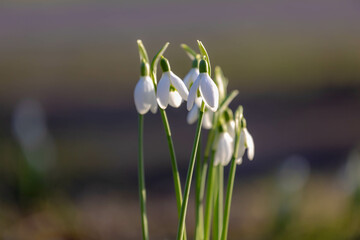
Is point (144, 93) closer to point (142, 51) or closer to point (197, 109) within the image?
point (142, 51)

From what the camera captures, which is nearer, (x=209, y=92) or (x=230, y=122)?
(x=209, y=92)

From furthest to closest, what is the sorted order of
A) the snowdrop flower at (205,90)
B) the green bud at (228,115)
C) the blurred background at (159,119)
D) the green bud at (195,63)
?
the blurred background at (159,119)
the green bud at (228,115)
the green bud at (195,63)
the snowdrop flower at (205,90)

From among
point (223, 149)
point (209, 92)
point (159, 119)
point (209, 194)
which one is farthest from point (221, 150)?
point (159, 119)

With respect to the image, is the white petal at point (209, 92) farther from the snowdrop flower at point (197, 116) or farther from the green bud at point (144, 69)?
the snowdrop flower at point (197, 116)

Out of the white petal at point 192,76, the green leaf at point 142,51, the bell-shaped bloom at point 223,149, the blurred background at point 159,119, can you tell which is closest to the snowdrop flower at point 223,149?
the bell-shaped bloom at point 223,149

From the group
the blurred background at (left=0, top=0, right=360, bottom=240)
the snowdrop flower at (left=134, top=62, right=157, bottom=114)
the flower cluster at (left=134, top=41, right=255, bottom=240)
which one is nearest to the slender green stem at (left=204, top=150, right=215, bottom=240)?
the flower cluster at (left=134, top=41, right=255, bottom=240)

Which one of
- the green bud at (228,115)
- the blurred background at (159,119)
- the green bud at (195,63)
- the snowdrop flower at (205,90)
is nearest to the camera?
the snowdrop flower at (205,90)

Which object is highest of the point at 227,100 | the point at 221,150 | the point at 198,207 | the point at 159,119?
the point at 227,100
